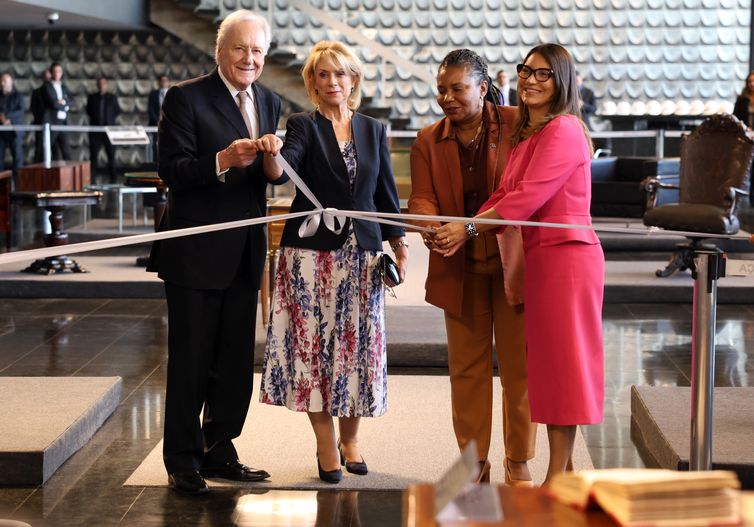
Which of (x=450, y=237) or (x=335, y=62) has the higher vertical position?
(x=335, y=62)

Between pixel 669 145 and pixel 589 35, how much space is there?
9.02 feet

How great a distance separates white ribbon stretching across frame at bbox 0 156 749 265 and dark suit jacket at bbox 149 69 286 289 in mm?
87

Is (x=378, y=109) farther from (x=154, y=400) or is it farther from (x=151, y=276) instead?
(x=154, y=400)

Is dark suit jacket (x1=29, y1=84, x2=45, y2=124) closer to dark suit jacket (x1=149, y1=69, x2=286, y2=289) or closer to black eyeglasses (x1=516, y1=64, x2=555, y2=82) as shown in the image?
dark suit jacket (x1=149, y1=69, x2=286, y2=289)

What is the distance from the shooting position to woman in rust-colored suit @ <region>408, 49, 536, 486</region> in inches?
153

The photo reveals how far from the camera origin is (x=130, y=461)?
4.49 meters

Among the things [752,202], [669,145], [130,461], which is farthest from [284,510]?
[669,145]

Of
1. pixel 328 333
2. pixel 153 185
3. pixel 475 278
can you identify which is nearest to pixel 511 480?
pixel 475 278

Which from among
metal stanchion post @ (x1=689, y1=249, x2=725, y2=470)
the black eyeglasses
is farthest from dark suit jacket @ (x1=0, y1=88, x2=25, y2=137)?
metal stanchion post @ (x1=689, y1=249, x2=725, y2=470)

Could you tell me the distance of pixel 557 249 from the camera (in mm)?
3539

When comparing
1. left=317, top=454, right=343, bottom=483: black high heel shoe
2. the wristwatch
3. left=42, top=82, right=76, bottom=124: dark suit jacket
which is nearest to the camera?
the wristwatch

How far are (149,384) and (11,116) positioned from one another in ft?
41.3

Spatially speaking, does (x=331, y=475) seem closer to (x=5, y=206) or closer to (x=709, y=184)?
(x=709, y=184)

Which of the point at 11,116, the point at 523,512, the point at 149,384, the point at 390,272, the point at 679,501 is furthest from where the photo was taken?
the point at 11,116
